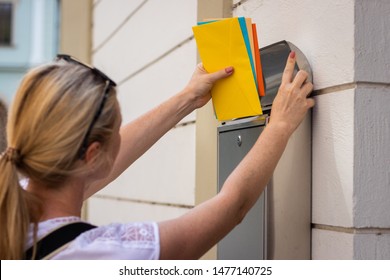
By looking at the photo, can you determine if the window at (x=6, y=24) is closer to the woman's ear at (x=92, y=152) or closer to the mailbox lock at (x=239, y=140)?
the mailbox lock at (x=239, y=140)

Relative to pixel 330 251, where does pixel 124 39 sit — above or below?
above

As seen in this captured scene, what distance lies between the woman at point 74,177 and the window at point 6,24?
19.5 meters

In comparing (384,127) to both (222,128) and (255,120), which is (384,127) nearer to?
(255,120)

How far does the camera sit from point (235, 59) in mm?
1663

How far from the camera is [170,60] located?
2.79 m

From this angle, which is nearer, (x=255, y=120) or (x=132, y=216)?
(x=255, y=120)

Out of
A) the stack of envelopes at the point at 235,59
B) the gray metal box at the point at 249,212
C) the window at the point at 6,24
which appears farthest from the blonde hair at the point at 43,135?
the window at the point at 6,24

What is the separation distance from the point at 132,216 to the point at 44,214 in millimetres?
1947

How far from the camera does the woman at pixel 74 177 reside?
137cm

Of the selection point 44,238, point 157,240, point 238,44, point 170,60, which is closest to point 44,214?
point 44,238

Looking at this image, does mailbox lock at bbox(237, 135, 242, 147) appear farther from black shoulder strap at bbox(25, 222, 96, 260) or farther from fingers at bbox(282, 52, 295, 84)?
black shoulder strap at bbox(25, 222, 96, 260)

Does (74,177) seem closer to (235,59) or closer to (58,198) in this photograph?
(58,198)

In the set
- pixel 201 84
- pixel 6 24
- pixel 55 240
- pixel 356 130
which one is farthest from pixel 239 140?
pixel 6 24
